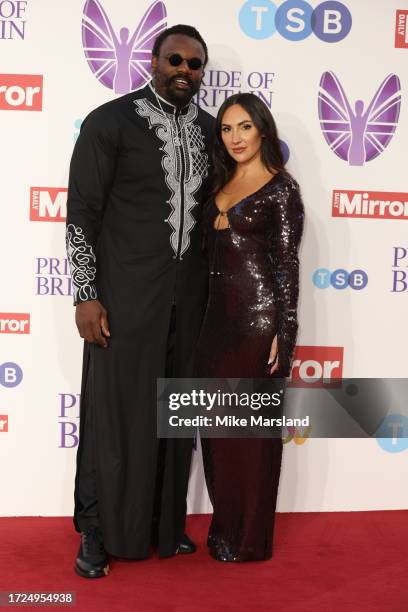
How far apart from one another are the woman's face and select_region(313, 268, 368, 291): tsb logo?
86 centimetres

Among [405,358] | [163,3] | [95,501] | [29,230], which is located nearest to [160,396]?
[95,501]

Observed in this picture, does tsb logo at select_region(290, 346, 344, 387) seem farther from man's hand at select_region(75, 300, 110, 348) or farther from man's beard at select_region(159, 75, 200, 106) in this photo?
man's beard at select_region(159, 75, 200, 106)

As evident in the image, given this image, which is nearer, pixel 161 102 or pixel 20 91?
pixel 161 102

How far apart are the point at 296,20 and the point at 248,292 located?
1336mm

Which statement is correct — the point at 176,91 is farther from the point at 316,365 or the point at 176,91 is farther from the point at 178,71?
the point at 316,365

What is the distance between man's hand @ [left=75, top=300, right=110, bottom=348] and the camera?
2.57 m

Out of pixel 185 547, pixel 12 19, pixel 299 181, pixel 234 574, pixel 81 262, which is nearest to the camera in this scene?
pixel 81 262

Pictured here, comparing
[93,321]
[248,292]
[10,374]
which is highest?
[248,292]

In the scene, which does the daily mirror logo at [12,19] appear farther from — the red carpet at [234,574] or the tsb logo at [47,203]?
the red carpet at [234,574]

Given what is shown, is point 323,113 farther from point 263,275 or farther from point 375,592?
point 375,592

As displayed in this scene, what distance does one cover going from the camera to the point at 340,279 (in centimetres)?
332

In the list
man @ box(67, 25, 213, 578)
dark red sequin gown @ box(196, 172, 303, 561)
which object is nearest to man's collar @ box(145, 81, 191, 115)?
man @ box(67, 25, 213, 578)

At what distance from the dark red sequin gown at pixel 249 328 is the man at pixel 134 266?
0.42ft

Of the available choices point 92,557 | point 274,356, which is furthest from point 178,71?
point 92,557
